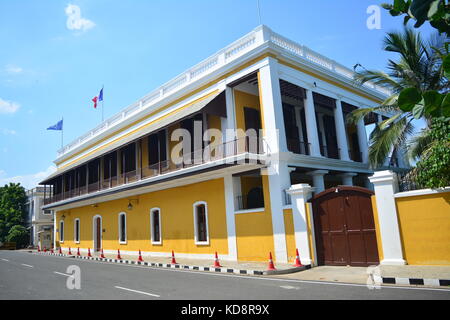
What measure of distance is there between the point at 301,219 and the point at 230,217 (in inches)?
147

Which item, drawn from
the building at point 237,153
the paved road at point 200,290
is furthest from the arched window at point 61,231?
the paved road at point 200,290

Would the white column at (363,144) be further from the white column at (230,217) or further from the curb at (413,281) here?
the curb at (413,281)

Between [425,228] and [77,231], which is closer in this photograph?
[425,228]

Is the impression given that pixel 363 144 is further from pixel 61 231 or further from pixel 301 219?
pixel 61 231

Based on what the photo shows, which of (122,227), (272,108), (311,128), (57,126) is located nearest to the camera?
(272,108)

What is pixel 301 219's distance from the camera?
12312mm

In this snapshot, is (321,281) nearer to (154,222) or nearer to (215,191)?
(215,191)

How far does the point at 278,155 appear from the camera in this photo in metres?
13.5

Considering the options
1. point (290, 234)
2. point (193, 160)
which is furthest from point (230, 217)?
point (193, 160)

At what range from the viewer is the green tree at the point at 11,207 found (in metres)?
45.7

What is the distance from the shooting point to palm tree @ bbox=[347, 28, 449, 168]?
1205cm

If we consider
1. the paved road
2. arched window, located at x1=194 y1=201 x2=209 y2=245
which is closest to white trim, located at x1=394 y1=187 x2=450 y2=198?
the paved road
